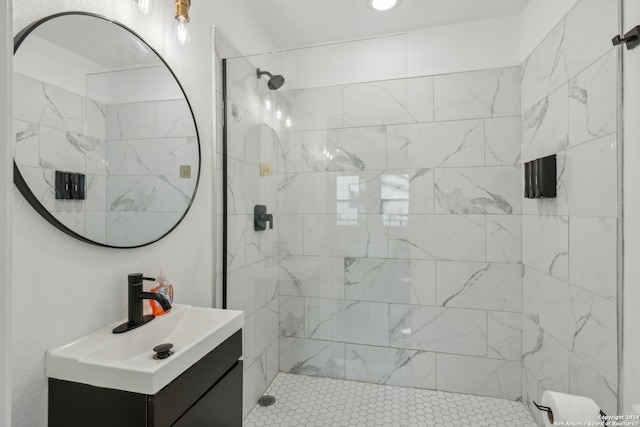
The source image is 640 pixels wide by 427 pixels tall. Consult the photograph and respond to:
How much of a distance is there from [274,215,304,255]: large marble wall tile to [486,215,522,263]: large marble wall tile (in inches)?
48.0

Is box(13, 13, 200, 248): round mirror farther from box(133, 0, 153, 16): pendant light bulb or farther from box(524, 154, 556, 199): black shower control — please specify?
box(524, 154, 556, 199): black shower control

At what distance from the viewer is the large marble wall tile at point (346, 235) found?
5.61 feet

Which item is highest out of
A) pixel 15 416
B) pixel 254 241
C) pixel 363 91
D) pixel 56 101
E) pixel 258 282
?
pixel 363 91

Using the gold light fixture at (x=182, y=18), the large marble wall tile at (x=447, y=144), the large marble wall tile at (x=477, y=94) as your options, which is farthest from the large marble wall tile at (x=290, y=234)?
the large marble wall tile at (x=477, y=94)

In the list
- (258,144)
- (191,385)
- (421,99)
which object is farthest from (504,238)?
(191,385)

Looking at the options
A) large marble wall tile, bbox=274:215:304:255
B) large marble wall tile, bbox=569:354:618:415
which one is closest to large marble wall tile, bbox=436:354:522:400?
large marble wall tile, bbox=569:354:618:415

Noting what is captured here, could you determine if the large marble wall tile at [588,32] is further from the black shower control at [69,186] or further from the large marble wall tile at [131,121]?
the black shower control at [69,186]

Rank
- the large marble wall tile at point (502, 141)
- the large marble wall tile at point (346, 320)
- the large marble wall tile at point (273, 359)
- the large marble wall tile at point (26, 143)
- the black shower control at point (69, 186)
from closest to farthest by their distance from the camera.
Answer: the large marble wall tile at point (26, 143), the black shower control at point (69, 186), the large marble wall tile at point (346, 320), the large marble wall tile at point (273, 359), the large marble wall tile at point (502, 141)

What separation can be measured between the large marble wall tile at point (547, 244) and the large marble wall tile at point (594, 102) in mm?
419

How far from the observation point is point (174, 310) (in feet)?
4.17

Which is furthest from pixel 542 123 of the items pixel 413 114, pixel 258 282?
pixel 258 282

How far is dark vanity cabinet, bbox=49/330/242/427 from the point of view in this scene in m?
0.82

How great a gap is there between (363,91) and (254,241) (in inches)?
39.7
